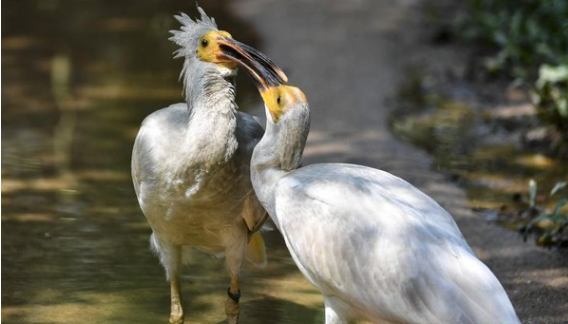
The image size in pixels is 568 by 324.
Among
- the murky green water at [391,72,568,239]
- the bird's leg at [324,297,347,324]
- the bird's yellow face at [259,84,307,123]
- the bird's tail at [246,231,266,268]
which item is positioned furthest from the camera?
the murky green water at [391,72,568,239]

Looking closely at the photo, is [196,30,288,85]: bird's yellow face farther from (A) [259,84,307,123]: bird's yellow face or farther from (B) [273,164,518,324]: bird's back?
(B) [273,164,518,324]: bird's back

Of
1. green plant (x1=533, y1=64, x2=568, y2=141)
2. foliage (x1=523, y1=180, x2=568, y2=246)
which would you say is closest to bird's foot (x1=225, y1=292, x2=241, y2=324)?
foliage (x1=523, y1=180, x2=568, y2=246)

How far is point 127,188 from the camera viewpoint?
7.56 meters

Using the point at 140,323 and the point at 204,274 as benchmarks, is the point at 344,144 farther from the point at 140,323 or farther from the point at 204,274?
the point at 140,323

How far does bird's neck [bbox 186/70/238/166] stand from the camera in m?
5.30

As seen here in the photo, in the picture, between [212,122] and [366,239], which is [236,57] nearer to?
[212,122]

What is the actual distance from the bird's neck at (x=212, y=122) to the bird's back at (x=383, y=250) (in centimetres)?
43

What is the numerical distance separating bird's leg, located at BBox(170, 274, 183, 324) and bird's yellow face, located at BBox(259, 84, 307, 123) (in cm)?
125

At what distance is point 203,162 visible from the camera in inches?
209

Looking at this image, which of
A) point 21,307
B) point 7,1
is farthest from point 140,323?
point 7,1

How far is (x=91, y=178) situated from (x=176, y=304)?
82.8 inches

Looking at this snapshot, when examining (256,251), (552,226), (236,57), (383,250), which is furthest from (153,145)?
(552,226)

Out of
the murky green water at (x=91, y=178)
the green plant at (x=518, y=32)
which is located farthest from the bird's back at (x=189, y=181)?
the green plant at (x=518, y=32)

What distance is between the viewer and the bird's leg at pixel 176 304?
5.86 m
